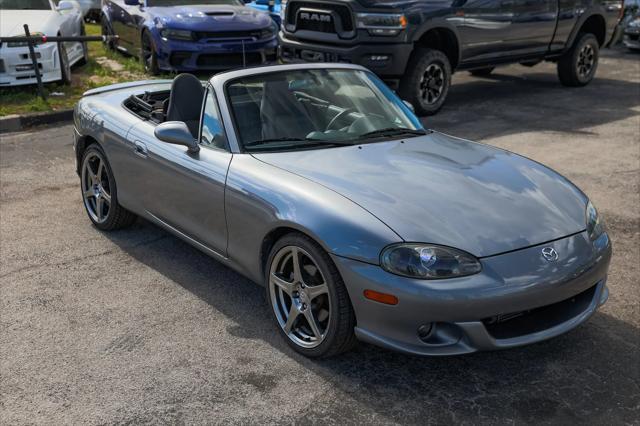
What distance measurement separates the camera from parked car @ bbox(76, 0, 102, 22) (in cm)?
2148

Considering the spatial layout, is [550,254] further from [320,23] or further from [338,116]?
[320,23]

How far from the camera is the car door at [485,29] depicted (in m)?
9.96

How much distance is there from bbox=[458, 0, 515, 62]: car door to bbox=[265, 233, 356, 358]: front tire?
670cm

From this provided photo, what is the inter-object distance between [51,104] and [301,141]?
6505mm

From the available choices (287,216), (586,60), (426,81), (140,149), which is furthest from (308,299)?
(586,60)

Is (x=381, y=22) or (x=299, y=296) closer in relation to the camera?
(x=299, y=296)

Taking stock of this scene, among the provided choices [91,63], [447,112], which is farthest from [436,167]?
[91,63]

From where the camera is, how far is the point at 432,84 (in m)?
9.87

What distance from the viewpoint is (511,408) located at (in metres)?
3.49

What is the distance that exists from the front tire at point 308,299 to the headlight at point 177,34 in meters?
7.51

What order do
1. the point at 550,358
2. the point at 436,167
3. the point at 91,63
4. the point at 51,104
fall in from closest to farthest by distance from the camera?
1. the point at 550,358
2. the point at 436,167
3. the point at 51,104
4. the point at 91,63

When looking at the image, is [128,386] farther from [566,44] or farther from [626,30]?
[626,30]

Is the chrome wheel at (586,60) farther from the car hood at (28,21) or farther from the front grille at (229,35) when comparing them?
the car hood at (28,21)

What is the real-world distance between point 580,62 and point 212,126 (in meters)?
8.78
